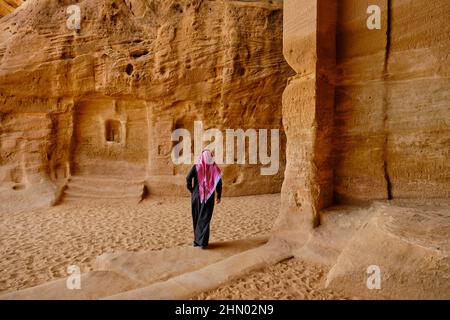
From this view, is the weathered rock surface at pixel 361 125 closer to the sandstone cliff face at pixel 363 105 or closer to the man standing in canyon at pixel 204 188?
the sandstone cliff face at pixel 363 105

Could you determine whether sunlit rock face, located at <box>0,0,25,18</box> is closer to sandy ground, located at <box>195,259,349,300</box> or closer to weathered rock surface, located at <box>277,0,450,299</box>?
weathered rock surface, located at <box>277,0,450,299</box>

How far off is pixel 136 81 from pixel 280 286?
8.38 m

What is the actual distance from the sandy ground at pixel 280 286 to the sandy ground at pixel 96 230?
2.13 m

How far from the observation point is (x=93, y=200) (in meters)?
9.55

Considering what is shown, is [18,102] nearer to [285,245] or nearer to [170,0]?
[170,0]

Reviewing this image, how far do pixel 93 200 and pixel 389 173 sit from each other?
27.6 feet

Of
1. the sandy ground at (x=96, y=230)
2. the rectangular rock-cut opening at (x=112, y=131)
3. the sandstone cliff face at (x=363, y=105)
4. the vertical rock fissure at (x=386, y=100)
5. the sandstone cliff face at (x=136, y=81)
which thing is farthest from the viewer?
the rectangular rock-cut opening at (x=112, y=131)

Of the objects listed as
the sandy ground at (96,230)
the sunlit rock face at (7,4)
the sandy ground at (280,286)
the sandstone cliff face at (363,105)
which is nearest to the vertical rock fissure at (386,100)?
the sandstone cliff face at (363,105)

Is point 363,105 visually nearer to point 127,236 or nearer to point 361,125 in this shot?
point 361,125

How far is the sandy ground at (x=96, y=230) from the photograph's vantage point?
4477mm

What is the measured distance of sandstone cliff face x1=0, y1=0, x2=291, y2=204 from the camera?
9523 millimetres

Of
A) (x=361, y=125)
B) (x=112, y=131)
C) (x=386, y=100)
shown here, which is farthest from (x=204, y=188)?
(x=112, y=131)

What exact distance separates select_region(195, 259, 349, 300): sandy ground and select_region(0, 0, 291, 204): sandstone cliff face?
22.0 ft

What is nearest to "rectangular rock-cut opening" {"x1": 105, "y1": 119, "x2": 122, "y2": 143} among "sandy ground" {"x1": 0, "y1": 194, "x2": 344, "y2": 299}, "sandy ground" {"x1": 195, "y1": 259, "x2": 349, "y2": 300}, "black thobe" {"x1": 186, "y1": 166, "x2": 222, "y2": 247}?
"sandy ground" {"x1": 0, "y1": 194, "x2": 344, "y2": 299}
